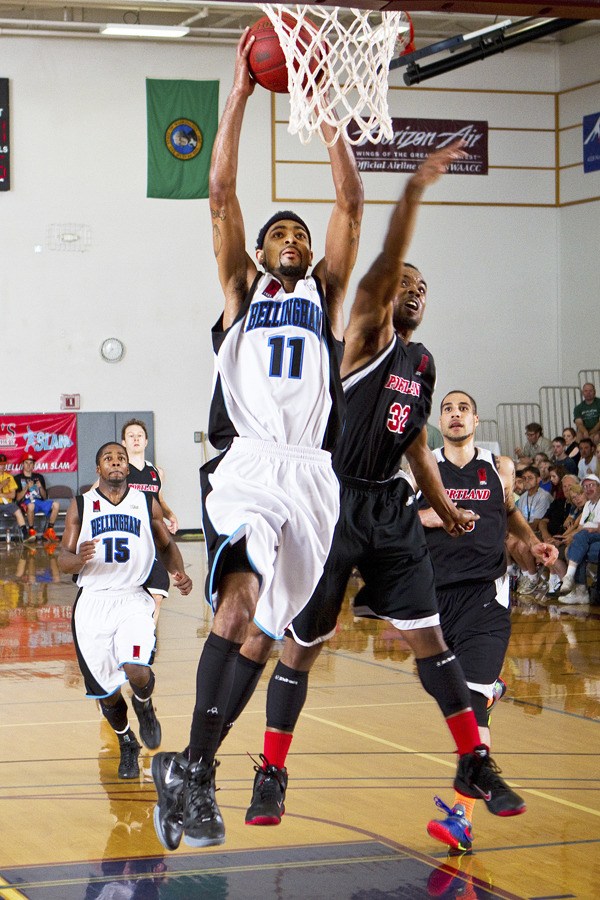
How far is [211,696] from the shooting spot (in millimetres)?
3830

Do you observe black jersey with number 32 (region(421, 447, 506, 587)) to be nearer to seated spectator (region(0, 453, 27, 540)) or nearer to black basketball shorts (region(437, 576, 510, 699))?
black basketball shorts (region(437, 576, 510, 699))

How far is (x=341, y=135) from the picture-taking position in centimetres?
444

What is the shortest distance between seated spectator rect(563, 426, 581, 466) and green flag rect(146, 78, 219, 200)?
24.0ft

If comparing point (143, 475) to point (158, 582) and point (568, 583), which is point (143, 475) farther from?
point (568, 583)

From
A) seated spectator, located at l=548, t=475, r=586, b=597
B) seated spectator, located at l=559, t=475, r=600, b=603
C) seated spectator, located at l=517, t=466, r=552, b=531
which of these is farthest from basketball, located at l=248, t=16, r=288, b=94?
seated spectator, located at l=517, t=466, r=552, b=531

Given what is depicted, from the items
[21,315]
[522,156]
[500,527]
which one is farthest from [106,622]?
[522,156]

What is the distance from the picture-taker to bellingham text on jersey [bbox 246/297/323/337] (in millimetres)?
4207

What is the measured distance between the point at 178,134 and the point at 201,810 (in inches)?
698

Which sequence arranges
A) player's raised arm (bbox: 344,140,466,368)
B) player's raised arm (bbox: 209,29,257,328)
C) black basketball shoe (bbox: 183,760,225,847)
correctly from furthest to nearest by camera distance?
player's raised arm (bbox: 344,140,466,368) → player's raised arm (bbox: 209,29,257,328) → black basketball shoe (bbox: 183,760,225,847)

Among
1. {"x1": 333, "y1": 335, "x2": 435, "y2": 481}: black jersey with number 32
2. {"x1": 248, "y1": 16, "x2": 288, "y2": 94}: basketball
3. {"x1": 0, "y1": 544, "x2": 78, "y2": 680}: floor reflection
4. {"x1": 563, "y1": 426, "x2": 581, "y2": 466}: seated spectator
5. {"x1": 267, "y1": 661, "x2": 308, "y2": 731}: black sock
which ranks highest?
{"x1": 248, "y1": 16, "x2": 288, "y2": 94}: basketball

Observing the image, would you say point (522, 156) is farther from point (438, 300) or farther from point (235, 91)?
point (235, 91)

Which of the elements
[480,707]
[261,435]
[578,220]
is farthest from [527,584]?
[578,220]

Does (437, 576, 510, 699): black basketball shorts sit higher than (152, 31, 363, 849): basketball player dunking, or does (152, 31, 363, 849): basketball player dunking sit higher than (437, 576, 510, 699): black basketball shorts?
(152, 31, 363, 849): basketball player dunking

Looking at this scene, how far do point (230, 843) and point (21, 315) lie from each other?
1590 centimetres
